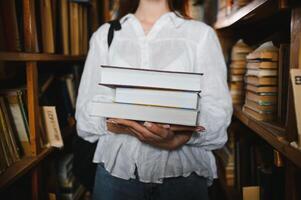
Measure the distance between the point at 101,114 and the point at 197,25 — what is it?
1.32ft

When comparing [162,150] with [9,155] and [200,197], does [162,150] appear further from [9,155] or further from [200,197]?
[9,155]

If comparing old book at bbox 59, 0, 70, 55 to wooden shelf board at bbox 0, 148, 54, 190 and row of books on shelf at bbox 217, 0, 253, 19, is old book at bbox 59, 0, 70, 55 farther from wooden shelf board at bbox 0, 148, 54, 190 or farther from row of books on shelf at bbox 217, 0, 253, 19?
row of books on shelf at bbox 217, 0, 253, 19

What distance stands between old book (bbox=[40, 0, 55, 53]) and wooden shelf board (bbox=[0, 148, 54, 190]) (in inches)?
15.2

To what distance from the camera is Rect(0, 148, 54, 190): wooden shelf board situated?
86 cm

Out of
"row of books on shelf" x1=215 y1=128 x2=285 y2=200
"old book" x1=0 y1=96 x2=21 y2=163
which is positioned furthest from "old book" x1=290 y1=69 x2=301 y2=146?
"old book" x1=0 y1=96 x2=21 y2=163

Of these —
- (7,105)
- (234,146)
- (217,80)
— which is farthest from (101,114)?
(234,146)

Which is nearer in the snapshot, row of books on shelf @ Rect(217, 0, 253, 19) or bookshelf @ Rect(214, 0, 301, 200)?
bookshelf @ Rect(214, 0, 301, 200)

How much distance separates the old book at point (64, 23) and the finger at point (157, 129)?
0.79m

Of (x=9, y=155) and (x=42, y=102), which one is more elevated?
(x=42, y=102)

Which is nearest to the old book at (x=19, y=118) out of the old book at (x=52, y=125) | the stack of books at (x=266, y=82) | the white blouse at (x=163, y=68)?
the old book at (x=52, y=125)

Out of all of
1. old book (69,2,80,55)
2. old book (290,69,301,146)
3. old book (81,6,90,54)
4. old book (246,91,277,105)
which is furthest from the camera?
old book (81,6,90,54)

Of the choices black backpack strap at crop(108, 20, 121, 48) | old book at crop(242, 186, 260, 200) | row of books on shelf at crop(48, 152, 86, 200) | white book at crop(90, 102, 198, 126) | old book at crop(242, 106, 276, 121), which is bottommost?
row of books on shelf at crop(48, 152, 86, 200)

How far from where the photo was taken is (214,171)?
36.5 inches

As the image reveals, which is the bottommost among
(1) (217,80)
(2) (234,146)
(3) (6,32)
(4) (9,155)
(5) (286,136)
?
(2) (234,146)
